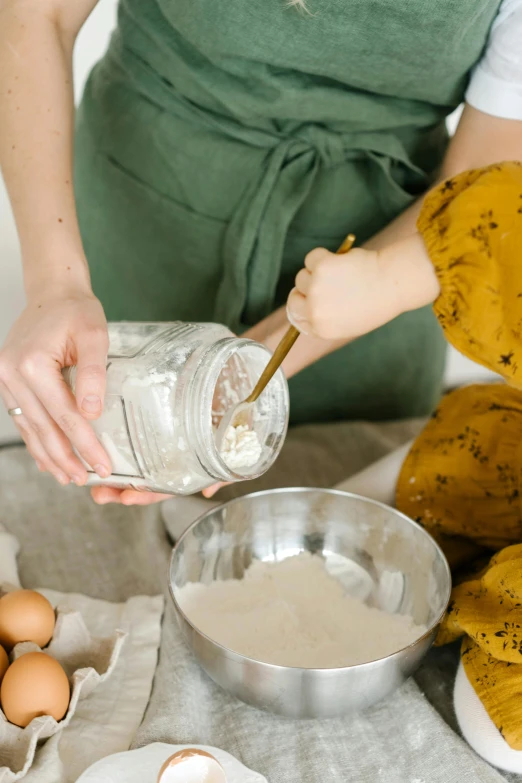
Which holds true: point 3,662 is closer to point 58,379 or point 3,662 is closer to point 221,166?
point 58,379

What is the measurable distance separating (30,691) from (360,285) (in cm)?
37

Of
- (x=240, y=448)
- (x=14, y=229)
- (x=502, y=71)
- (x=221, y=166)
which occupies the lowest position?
(x=14, y=229)

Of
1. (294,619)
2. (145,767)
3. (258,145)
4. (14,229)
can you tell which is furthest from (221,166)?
(14,229)

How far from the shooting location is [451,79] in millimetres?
755

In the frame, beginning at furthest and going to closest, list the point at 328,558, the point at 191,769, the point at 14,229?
the point at 14,229, the point at 328,558, the point at 191,769

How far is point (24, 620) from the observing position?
0.61 m

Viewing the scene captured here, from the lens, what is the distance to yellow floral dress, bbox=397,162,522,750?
0.53 metres

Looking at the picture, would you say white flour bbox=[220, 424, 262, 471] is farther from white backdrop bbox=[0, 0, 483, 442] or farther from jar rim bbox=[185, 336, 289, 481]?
white backdrop bbox=[0, 0, 483, 442]

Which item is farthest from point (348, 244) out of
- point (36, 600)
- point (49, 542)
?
point (49, 542)

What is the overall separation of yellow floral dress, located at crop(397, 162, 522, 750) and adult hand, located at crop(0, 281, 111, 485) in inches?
9.8

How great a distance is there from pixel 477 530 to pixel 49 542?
16.9 inches

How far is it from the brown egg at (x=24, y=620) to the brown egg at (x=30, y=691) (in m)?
0.04

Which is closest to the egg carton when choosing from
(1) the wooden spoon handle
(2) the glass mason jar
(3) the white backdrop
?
(2) the glass mason jar

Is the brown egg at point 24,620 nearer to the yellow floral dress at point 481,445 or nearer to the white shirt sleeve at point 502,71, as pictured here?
the yellow floral dress at point 481,445
